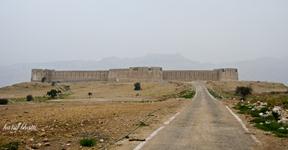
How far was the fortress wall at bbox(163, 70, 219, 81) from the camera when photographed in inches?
5437

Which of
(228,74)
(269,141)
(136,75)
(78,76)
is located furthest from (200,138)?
(78,76)

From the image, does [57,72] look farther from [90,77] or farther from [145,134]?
[145,134]

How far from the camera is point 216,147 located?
13.1 m

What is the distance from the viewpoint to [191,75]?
463ft

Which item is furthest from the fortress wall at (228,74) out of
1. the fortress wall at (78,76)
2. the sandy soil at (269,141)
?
the sandy soil at (269,141)

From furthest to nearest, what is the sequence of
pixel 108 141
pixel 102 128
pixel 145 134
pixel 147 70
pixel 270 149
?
1. pixel 147 70
2. pixel 102 128
3. pixel 145 134
4. pixel 108 141
5. pixel 270 149

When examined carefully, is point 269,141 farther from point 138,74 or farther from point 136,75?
point 138,74

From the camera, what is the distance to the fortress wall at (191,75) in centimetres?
13809

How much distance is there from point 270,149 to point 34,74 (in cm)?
13598

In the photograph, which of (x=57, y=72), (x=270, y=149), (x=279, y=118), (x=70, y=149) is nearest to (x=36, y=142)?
(x=70, y=149)

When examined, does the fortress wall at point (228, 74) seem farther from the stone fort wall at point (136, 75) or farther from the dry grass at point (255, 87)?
the dry grass at point (255, 87)

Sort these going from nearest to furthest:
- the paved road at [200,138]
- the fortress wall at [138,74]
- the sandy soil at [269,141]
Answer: the paved road at [200,138] < the sandy soil at [269,141] < the fortress wall at [138,74]

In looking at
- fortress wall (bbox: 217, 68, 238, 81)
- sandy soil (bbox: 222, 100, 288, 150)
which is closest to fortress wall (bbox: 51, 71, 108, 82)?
fortress wall (bbox: 217, 68, 238, 81)

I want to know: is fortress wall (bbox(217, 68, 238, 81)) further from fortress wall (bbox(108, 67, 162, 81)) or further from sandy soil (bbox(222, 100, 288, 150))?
sandy soil (bbox(222, 100, 288, 150))
